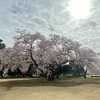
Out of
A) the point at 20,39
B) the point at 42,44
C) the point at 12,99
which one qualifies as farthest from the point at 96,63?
the point at 12,99

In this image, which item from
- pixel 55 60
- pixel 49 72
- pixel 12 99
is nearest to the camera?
pixel 12 99

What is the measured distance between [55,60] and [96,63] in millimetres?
7923

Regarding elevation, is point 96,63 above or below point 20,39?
below

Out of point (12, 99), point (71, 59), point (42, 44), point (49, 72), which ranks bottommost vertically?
point (12, 99)

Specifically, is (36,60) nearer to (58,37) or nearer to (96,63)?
(58,37)

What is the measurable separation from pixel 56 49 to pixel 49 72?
13.5ft

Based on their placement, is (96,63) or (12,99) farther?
(96,63)

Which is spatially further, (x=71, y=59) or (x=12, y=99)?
(x=71, y=59)

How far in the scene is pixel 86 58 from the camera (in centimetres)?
3059

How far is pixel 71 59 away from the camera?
30.0m

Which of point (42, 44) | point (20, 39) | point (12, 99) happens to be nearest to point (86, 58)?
point (42, 44)

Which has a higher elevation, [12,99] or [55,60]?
[55,60]

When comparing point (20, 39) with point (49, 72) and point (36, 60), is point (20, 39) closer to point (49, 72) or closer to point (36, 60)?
point (36, 60)

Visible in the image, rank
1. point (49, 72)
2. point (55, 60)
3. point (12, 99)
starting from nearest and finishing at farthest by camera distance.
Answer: point (12, 99)
point (55, 60)
point (49, 72)
